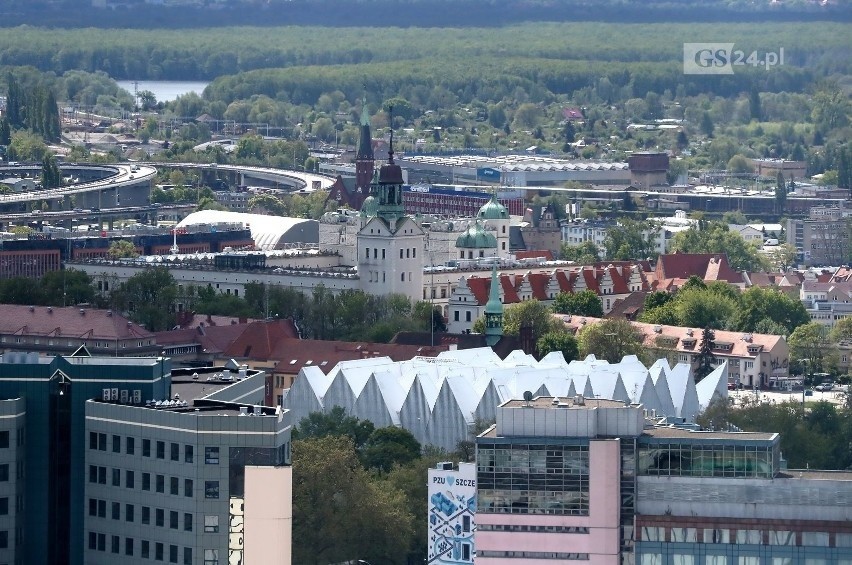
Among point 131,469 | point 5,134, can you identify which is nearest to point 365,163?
point 5,134

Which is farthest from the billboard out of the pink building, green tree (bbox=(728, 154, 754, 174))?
green tree (bbox=(728, 154, 754, 174))

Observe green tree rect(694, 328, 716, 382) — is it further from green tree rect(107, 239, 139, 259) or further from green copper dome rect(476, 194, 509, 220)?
green tree rect(107, 239, 139, 259)

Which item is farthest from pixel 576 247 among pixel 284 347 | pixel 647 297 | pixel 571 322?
pixel 284 347

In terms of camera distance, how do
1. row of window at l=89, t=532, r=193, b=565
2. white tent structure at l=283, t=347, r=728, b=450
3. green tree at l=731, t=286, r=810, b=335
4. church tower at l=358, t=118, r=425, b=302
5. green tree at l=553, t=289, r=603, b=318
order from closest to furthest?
row of window at l=89, t=532, r=193, b=565, white tent structure at l=283, t=347, r=728, b=450, church tower at l=358, t=118, r=425, b=302, green tree at l=553, t=289, r=603, b=318, green tree at l=731, t=286, r=810, b=335

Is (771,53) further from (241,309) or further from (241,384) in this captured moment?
(241,384)

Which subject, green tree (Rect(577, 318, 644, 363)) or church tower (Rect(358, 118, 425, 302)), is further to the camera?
church tower (Rect(358, 118, 425, 302))

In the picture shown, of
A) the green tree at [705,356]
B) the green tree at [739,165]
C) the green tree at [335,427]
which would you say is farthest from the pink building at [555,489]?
the green tree at [739,165]

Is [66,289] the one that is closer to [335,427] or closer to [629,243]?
[335,427]
